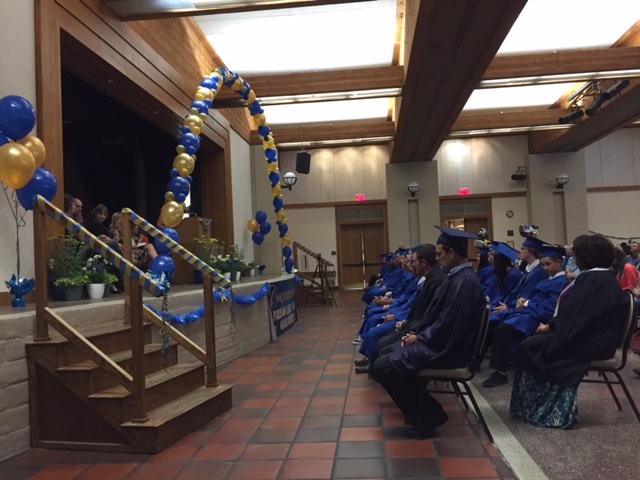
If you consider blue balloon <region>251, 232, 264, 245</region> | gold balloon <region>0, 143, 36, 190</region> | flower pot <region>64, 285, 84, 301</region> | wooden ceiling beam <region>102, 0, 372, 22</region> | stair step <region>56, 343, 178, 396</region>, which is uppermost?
wooden ceiling beam <region>102, 0, 372, 22</region>

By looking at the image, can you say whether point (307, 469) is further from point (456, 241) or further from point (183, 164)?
point (183, 164)

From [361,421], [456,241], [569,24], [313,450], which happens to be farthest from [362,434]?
[569,24]

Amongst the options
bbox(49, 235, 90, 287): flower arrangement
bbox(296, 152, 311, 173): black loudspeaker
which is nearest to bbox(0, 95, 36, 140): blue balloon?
bbox(49, 235, 90, 287): flower arrangement

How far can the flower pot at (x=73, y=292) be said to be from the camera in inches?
175

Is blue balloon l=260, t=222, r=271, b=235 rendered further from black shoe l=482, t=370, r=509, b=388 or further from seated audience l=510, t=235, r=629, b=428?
seated audience l=510, t=235, r=629, b=428

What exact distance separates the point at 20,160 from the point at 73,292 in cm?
138

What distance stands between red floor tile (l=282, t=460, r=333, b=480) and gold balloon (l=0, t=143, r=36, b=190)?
2.47 m

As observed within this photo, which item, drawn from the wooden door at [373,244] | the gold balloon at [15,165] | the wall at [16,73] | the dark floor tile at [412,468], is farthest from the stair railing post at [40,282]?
the wooden door at [373,244]

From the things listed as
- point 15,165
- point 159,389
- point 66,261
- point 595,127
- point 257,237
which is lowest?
point 159,389

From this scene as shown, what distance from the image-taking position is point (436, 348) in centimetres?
316

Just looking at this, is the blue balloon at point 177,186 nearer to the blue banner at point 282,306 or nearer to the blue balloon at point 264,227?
the blue banner at point 282,306

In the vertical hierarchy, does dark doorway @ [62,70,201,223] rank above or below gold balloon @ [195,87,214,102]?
below

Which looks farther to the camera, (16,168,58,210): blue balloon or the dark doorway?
the dark doorway

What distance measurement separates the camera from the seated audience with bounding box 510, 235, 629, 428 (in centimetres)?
315
